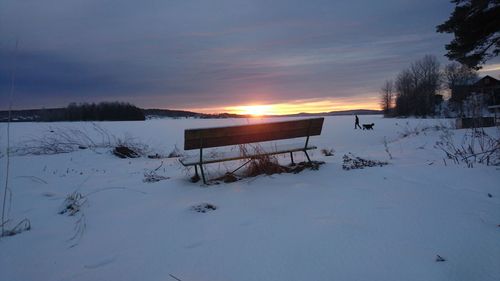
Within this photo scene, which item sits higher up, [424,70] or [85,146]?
[424,70]

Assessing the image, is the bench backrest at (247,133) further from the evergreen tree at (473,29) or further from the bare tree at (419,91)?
the bare tree at (419,91)

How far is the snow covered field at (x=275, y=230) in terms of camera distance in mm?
2441

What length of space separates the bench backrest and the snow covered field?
2.45 ft

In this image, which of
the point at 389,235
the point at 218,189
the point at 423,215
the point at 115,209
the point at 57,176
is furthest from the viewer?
the point at 57,176

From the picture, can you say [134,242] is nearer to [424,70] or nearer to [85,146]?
[85,146]

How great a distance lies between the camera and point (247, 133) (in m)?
5.53

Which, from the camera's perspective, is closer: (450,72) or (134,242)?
(134,242)

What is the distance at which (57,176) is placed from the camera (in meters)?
6.80

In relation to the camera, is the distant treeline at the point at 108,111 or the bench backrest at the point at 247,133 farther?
the distant treeline at the point at 108,111

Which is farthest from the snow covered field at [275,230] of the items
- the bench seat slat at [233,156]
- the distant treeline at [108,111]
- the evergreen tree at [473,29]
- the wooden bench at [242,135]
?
the distant treeline at [108,111]

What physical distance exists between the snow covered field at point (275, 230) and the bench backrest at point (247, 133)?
0.75 meters

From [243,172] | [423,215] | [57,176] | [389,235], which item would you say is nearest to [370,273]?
[389,235]

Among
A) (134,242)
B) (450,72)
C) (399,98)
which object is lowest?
(134,242)

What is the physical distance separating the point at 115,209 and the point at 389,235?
3.26 meters
